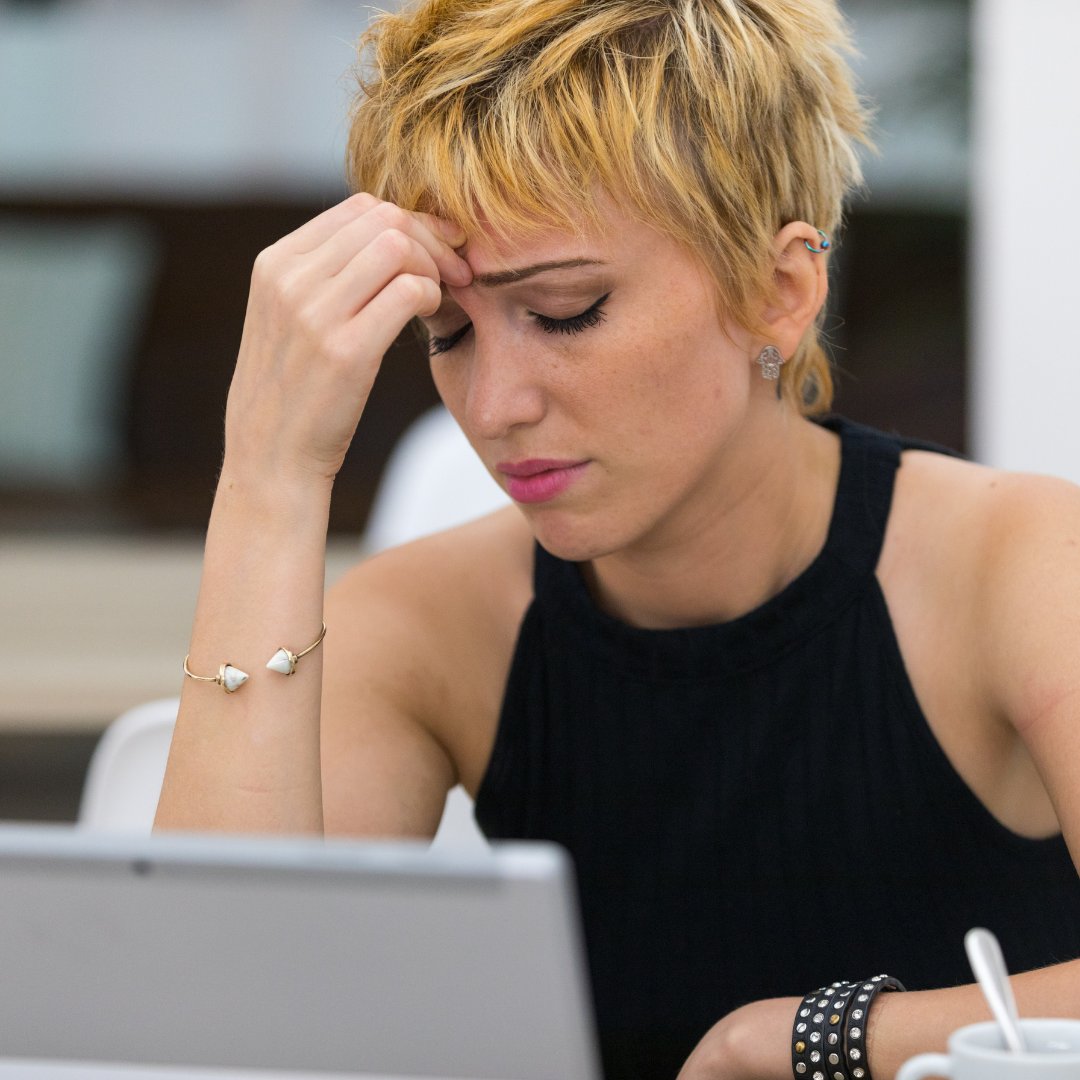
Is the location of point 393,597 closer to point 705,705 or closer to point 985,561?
point 705,705

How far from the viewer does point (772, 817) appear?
4.84 feet

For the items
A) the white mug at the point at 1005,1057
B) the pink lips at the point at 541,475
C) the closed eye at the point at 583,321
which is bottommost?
the white mug at the point at 1005,1057

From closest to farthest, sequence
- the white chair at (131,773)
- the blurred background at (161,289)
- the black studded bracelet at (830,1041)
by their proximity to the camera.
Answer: the black studded bracelet at (830,1041) < the white chair at (131,773) < the blurred background at (161,289)

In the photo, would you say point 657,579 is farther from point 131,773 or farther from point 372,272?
point 131,773

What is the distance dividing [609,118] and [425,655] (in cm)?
56

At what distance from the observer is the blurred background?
4535 mm

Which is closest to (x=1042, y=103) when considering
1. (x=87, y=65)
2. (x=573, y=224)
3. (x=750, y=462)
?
(x=750, y=462)

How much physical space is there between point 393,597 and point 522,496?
0.29 m

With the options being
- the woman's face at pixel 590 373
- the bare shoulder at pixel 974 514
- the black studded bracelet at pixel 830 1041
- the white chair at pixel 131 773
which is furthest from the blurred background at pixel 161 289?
the black studded bracelet at pixel 830 1041

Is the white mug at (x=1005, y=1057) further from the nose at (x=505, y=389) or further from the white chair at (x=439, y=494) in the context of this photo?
the white chair at (x=439, y=494)

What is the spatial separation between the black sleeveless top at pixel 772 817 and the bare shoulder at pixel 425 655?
0.19 feet

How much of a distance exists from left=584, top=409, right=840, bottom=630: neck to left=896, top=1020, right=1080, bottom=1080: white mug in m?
0.78

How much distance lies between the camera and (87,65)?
5.25 m

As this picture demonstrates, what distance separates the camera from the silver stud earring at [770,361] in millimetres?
1400
